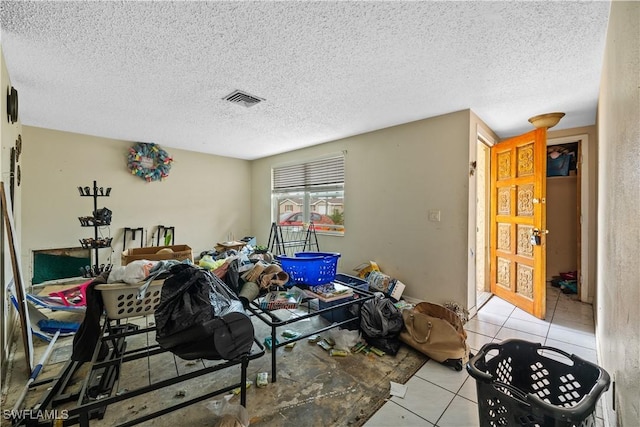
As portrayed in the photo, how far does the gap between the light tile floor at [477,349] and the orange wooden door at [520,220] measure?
24 cm

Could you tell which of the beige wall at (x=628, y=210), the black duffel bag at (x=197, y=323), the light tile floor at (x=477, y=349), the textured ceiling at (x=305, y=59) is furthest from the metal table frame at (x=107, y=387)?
the textured ceiling at (x=305, y=59)

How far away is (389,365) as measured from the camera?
78.0 inches

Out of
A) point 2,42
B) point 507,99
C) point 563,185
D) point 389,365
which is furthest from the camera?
point 563,185

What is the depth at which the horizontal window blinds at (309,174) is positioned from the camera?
4197 mm

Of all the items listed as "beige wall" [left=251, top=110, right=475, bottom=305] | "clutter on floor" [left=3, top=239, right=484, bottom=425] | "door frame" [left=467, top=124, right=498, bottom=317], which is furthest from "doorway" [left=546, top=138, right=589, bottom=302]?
"clutter on floor" [left=3, top=239, right=484, bottom=425]

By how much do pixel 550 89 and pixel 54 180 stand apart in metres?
5.87

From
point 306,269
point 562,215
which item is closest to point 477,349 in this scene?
point 306,269

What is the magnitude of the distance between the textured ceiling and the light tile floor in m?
2.21

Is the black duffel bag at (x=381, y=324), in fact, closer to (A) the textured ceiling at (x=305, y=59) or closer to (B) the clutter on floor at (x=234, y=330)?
(B) the clutter on floor at (x=234, y=330)

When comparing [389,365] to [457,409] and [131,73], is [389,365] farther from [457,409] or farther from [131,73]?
[131,73]

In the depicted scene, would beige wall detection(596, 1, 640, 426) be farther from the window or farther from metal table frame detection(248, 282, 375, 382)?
the window

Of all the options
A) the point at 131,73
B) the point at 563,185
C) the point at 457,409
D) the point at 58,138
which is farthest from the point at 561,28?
the point at 58,138

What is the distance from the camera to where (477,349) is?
2207 millimetres

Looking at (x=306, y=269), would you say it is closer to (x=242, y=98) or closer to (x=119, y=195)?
(x=242, y=98)
